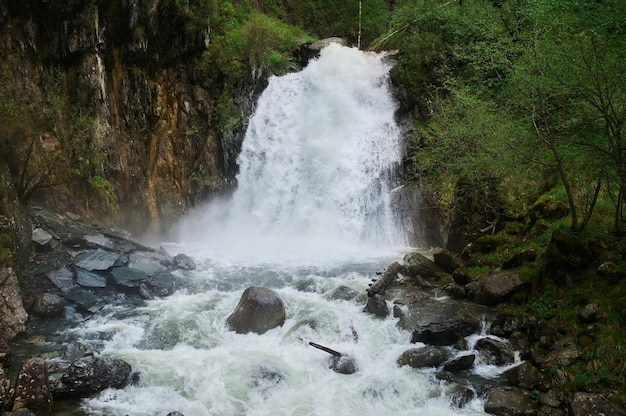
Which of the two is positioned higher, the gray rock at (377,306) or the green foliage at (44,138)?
the green foliage at (44,138)

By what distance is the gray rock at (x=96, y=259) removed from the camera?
1402 cm

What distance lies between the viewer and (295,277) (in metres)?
15.3

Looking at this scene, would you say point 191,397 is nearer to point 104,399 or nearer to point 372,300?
point 104,399

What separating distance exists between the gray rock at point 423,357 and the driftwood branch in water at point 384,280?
3067 millimetres

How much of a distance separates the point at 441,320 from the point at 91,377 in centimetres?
788

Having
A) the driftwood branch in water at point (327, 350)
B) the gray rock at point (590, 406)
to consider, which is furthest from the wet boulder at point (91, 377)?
the gray rock at point (590, 406)

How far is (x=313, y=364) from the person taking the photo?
10102 millimetres

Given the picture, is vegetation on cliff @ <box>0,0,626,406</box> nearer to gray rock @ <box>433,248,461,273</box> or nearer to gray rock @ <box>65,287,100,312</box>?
gray rock @ <box>433,248,461,273</box>

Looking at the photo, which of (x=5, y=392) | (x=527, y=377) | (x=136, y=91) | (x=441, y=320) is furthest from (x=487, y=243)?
(x=136, y=91)

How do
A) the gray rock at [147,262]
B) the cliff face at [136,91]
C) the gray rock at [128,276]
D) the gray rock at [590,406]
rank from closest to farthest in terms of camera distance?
the gray rock at [590,406], the gray rock at [128,276], the gray rock at [147,262], the cliff face at [136,91]

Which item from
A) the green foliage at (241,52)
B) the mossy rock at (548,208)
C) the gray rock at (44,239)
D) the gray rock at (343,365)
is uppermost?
the green foliage at (241,52)

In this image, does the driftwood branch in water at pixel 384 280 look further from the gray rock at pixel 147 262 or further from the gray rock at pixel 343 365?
the gray rock at pixel 147 262

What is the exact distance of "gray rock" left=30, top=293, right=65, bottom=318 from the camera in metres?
11.6

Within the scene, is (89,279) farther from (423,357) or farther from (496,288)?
(496,288)
